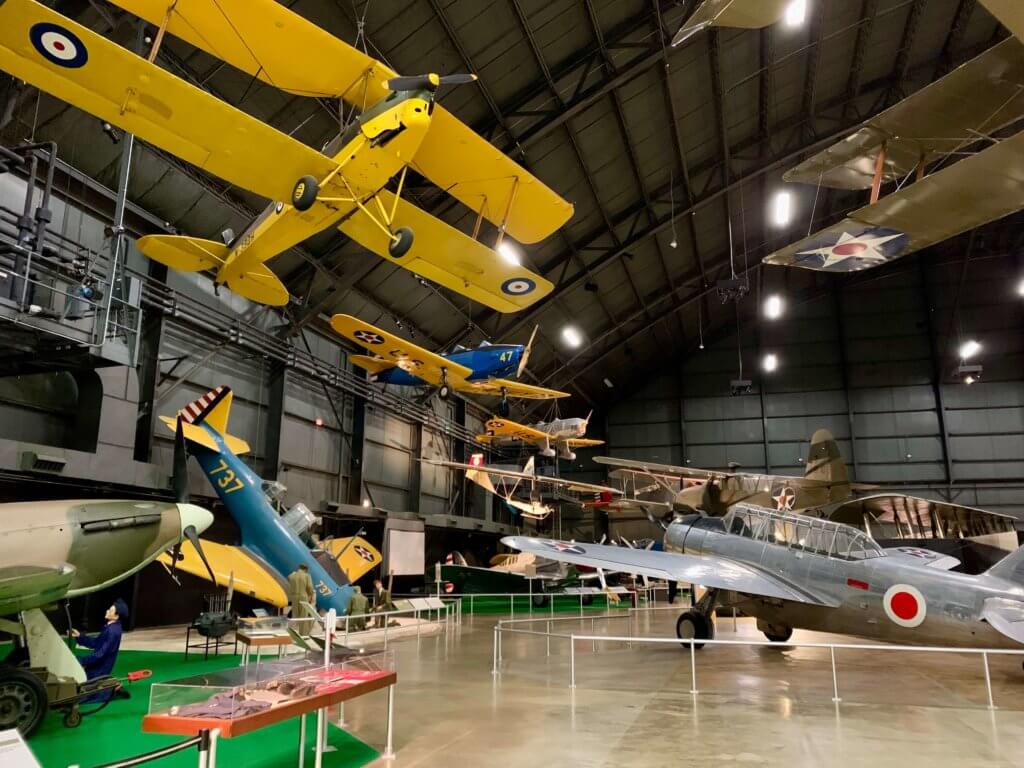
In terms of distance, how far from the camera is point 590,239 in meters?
22.2

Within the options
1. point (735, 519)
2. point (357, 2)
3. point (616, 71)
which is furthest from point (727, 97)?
point (735, 519)

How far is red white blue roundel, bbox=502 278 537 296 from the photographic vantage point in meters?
11.8

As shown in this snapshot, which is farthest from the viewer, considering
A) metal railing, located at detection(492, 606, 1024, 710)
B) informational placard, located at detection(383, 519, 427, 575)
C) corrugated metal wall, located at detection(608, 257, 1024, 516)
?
corrugated metal wall, located at detection(608, 257, 1024, 516)

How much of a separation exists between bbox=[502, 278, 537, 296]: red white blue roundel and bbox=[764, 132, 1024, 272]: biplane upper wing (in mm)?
4931

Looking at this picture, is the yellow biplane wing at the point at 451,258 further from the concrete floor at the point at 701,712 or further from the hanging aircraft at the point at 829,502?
the hanging aircraft at the point at 829,502

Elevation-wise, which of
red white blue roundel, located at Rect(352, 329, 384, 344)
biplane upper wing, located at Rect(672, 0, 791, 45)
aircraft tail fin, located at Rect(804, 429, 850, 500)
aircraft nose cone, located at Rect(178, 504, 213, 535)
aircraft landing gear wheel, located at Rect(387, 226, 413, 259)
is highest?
red white blue roundel, located at Rect(352, 329, 384, 344)

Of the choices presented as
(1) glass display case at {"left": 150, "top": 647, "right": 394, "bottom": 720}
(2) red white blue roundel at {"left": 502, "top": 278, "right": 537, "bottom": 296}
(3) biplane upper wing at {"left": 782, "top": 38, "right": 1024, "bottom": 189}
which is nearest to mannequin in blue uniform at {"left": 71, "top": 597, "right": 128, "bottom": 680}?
(1) glass display case at {"left": 150, "top": 647, "right": 394, "bottom": 720}

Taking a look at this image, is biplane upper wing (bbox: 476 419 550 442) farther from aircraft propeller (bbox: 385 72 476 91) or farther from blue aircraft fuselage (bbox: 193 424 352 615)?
aircraft propeller (bbox: 385 72 476 91)

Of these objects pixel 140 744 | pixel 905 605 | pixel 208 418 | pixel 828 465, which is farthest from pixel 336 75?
pixel 828 465

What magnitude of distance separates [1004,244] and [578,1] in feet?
88.2

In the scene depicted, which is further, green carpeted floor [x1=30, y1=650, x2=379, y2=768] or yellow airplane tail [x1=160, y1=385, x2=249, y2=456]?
yellow airplane tail [x1=160, y1=385, x2=249, y2=456]

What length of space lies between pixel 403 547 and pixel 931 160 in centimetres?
1615

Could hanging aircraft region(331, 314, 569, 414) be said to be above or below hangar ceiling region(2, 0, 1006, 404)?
below

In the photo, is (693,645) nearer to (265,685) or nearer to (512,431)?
(265,685)
